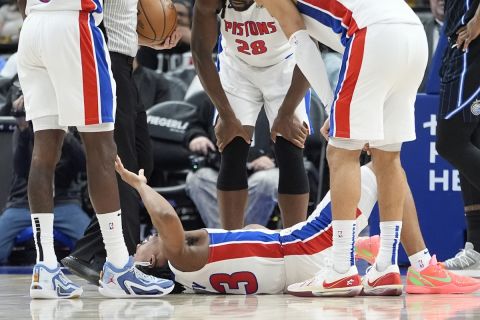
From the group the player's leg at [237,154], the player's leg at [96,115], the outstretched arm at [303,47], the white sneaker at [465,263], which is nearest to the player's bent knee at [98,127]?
the player's leg at [96,115]

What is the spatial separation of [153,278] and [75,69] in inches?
39.0

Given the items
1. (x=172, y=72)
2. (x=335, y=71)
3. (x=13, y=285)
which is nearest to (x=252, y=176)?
(x=335, y=71)

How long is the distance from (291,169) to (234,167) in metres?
0.30

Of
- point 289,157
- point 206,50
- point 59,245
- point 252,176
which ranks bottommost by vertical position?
point 59,245

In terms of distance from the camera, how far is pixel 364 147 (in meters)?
4.81

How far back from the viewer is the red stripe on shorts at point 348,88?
14.9 ft

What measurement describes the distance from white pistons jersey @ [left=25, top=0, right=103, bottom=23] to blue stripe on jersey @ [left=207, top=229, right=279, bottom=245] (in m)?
1.10

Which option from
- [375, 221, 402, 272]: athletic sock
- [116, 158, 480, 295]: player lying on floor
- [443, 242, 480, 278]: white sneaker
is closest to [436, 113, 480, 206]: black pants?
[443, 242, 480, 278]: white sneaker

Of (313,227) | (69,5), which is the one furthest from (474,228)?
(69,5)

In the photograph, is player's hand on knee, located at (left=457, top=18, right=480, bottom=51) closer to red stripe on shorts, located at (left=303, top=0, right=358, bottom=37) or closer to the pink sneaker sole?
red stripe on shorts, located at (left=303, top=0, right=358, bottom=37)

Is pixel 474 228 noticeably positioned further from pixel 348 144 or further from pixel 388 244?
pixel 348 144

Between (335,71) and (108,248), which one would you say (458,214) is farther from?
(108,248)

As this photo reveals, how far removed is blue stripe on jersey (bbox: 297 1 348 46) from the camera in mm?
4707

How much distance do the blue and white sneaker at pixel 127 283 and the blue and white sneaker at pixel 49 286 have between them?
0.14m
